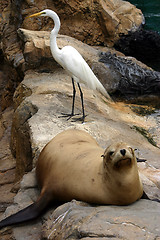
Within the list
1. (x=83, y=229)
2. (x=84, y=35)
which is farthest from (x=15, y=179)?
(x=84, y=35)

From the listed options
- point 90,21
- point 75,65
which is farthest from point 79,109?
point 90,21

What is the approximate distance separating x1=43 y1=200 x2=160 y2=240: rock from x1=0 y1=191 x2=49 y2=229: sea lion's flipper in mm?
226

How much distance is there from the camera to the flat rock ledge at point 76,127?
7.39 ft

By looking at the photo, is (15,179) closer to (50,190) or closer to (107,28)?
(50,190)

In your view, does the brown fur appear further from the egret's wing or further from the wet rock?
the wet rock

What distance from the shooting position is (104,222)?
227cm

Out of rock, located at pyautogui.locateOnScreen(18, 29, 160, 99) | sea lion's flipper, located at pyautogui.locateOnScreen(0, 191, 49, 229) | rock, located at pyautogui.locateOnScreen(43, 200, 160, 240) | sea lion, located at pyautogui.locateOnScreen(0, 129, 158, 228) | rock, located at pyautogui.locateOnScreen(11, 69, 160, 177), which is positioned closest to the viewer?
rock, located at pyautogui.locateOnScreen(43, 200, 160, 240)

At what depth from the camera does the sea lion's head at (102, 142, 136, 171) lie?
2420 mm

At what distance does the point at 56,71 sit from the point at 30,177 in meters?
3.63

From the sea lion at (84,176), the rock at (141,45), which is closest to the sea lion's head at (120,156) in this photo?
the sea lion at (84,176)

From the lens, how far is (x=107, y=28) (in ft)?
33.1

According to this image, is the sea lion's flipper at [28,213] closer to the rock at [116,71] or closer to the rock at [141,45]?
the rock at [116,71]

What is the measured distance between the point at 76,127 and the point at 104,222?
243 cm

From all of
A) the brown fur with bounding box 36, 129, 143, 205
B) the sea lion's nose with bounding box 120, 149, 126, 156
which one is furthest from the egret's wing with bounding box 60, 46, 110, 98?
the sea lion's nose with bounding box 120, 149, 126, 156
